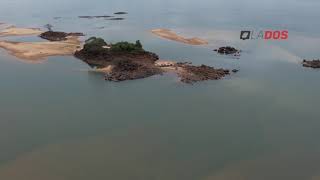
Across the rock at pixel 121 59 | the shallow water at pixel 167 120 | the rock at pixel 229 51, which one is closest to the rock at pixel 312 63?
the shallow water at pixel 167 120

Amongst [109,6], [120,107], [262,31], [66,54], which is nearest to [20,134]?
[120,107]

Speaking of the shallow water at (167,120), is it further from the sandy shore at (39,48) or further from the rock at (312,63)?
the sandy shore at (39,48)

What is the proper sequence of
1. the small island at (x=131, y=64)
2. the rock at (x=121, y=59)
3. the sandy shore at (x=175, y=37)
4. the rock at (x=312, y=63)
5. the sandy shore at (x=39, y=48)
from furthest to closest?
the sandy shore at (x=175, y=37), the sandy shore at (x=39, y=48), the rock at (x=312, y=63), the rock at (x=121, y=59), the small island at (x=131, y=64)

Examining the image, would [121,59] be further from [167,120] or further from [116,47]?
[167,120]

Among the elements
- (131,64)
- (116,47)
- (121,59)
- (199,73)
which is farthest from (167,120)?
(116,47)

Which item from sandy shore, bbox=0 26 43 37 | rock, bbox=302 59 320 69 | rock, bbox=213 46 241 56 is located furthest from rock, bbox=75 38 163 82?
sandy shore, bbox=0 26 43 37
